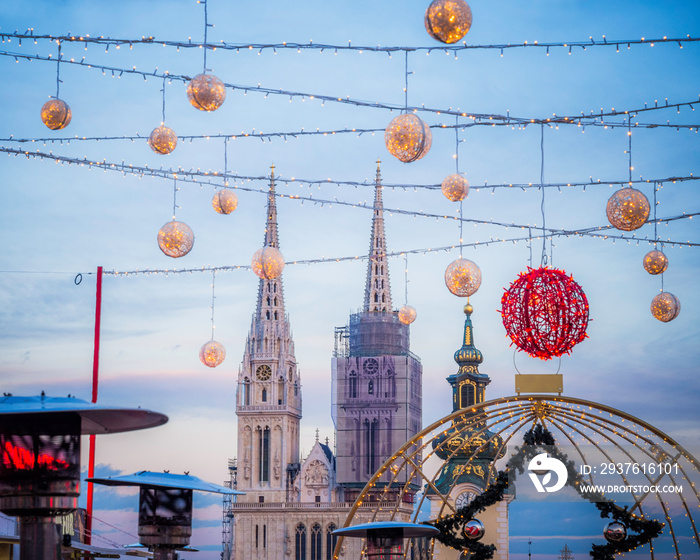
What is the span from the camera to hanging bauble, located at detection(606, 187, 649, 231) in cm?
1245

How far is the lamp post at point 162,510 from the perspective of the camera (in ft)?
33.4

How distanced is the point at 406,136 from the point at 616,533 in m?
6.41

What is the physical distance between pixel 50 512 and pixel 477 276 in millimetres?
9589

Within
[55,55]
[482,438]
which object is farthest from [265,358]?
[55,55]

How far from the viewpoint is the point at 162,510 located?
10.3 metres

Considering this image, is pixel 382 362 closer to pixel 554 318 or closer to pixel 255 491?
pixel 255 491

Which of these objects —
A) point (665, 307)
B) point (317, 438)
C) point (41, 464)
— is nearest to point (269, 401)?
point (317, 438)

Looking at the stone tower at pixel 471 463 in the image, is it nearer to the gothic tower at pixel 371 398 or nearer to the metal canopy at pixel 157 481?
the gothic tower at pixel 371 398

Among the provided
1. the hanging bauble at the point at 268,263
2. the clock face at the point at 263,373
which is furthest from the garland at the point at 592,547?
the clock face at the point at 263,373

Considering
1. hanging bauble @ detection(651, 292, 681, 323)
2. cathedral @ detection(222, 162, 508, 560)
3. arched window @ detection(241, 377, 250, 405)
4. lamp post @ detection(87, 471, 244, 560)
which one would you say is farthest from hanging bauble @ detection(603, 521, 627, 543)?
arched window @ detection(241, 377, 250, 405)

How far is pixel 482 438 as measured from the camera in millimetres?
45938

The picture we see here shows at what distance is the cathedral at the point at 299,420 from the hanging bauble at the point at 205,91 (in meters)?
50.8

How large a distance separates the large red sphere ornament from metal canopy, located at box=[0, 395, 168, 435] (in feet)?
22.3

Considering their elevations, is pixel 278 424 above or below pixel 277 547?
above
